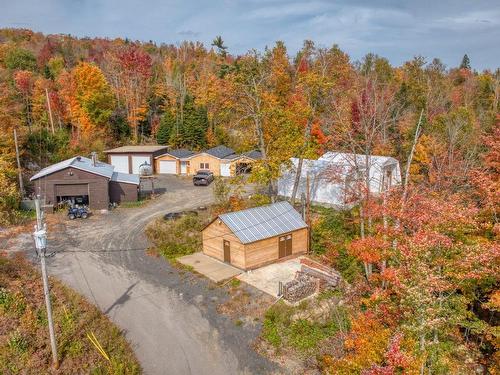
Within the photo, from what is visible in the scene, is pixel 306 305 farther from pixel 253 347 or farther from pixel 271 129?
pixel 271 129

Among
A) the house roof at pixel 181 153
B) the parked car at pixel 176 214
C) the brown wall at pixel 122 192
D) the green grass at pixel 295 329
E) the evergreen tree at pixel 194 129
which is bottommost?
the green grass at pixel 295 329

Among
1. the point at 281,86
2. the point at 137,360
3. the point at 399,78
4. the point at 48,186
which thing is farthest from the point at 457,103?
the point at 137,360

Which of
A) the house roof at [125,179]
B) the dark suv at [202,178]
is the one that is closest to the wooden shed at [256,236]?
the house roof at [125,179]

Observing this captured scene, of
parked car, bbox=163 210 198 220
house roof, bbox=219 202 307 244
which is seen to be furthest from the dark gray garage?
house roof, bbox=219 202 307 244

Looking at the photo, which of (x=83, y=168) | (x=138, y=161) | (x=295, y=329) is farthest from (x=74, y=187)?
(x=295, y=329)

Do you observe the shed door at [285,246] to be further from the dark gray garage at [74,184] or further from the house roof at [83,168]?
the house roof at [83,168]

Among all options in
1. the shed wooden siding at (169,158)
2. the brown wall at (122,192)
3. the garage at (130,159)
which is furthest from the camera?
the shed wooden siding at (169,158)
